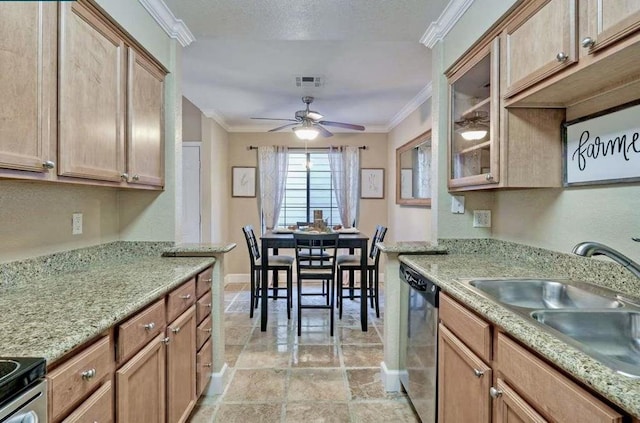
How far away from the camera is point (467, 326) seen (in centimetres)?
135

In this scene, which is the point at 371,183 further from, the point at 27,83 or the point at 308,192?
the point at 27,83

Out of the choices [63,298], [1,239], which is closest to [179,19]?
[1,239]

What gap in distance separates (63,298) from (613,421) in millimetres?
1638

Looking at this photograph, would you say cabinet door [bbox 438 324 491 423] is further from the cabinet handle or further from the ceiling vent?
the ceiling vent

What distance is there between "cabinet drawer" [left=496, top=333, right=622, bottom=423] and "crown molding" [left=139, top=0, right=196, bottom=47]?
2.39 metres

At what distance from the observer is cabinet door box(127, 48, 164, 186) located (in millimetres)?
1892

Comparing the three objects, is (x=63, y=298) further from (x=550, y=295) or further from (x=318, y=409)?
(x=550, y=295)

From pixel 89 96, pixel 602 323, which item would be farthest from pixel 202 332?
pixel 602 323

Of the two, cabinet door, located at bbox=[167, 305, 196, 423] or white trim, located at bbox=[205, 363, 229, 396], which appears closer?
cabinet door, located at bbox=[167, 305, 196, 423]

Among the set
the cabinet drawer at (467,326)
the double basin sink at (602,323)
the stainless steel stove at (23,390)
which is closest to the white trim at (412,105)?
the cabinet drawer at (467,326)

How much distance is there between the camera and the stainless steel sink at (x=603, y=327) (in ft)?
3.67

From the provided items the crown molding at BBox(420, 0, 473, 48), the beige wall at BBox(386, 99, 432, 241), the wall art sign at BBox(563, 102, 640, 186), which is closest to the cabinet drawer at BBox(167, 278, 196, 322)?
the wall art sign at BBox(563, 102, 640, 186)

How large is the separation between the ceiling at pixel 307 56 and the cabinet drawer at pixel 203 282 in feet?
5.17

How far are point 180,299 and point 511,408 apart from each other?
144 cm
